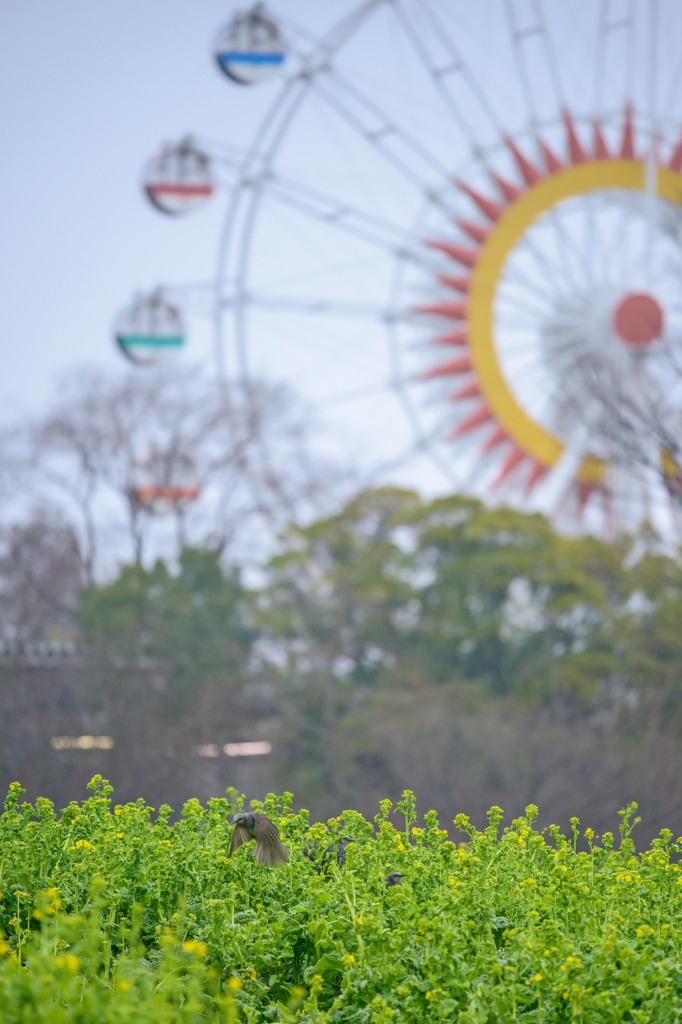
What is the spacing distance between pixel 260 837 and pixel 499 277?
17.3 m

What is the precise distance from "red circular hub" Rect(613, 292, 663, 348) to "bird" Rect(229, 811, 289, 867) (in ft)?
55.0

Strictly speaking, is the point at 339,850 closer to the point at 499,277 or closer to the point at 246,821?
the point at 246,821

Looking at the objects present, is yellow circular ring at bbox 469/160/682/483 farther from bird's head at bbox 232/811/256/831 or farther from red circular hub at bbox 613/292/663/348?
bird's head at bbox 232/811/256/831

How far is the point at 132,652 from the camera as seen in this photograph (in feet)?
70.1

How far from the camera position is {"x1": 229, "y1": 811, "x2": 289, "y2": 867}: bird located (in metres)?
5.44

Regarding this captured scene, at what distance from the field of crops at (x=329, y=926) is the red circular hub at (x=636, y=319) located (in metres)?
15.8

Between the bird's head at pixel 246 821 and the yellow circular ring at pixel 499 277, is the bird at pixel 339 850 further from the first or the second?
the yellow circular ring at pixel 499 277

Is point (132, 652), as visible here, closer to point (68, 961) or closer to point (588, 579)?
point (588, 579)

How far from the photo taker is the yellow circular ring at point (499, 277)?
21.9 metres

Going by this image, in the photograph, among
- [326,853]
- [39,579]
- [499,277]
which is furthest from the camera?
[39,579]

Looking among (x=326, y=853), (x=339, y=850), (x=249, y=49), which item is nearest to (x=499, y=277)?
(x=249, y=49)

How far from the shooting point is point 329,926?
4.68 m

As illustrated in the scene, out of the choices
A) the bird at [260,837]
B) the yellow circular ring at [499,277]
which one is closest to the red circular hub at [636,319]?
the yellow circular ring at [499,277]

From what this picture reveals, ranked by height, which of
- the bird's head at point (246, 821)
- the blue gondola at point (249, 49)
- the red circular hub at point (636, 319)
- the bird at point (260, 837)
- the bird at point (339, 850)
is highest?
the blue gondola at point (249, 49)
